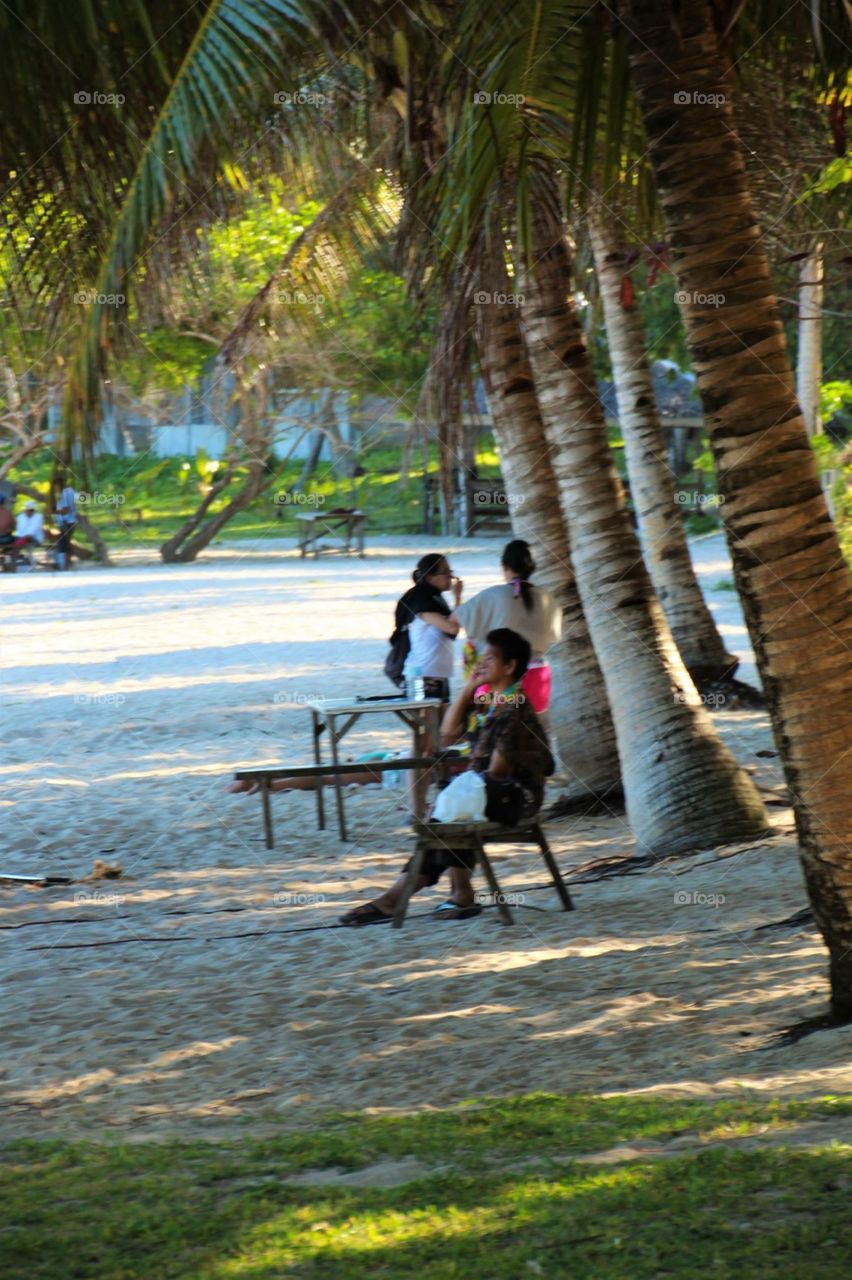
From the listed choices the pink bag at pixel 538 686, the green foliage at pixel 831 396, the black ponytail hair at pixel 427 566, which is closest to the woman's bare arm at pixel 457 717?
the pink bag at pixel 538 686

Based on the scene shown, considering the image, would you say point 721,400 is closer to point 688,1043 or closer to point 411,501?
point 688,1043

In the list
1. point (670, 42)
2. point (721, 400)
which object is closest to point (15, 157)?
point (670, 42)

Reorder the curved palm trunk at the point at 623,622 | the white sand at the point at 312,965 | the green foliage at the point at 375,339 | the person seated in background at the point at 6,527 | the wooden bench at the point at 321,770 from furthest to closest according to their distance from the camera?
1. the person seated in background at the point at 6,527
2. the green foliage at the point at 375,339
3. the wooden bench at the point at 321,770
4. the curved palm trunk at the point at 623,622
5. the white sand at the point at 312,965

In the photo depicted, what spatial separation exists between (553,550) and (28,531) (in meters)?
22.7

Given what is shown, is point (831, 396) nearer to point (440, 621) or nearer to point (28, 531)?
point (440, 621)

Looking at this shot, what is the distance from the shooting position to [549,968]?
6.49 metres

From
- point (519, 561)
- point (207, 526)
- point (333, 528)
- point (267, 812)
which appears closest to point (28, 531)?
point (207, 526)

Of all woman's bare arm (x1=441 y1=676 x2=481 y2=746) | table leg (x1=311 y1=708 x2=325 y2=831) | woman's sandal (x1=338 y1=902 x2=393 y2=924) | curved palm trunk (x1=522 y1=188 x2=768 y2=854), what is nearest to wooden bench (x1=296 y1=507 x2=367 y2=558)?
table leg (x1=311 y1=708 x2=325 y2=831)

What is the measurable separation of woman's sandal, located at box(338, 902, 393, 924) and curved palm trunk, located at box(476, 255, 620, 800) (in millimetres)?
2852

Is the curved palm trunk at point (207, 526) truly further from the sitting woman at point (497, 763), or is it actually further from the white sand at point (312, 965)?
the sitting woman at point (497, 763)

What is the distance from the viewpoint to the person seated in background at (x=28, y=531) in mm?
30734

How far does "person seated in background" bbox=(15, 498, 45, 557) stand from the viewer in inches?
1210

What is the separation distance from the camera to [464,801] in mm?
7168

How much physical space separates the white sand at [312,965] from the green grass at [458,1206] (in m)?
0.64
